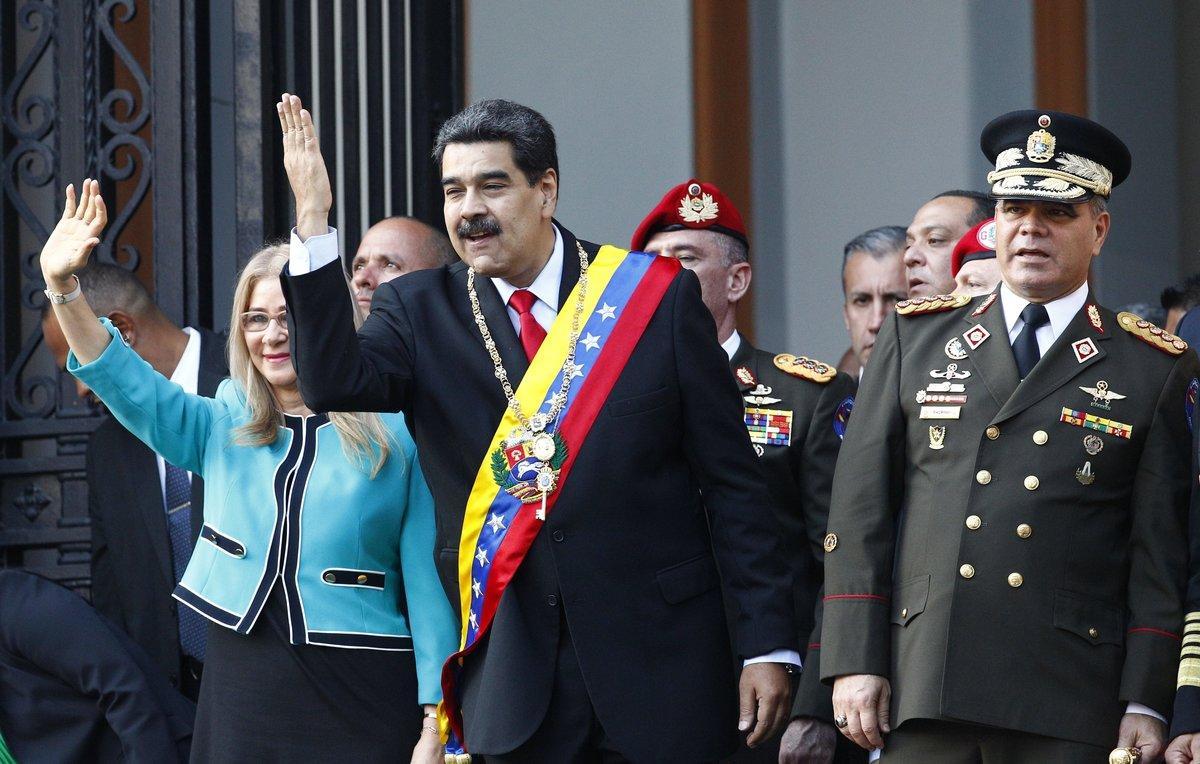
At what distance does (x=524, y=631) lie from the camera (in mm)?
3227

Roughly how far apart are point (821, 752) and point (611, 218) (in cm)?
308

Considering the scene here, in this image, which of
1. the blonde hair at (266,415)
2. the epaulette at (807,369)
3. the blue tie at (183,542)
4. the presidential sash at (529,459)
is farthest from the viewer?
the blue tie at (183,542)

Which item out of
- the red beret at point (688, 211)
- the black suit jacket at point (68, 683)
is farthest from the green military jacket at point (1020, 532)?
the black suit jacket at point (68, 683)

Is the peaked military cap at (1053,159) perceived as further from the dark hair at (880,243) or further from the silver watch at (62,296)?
the silver watch at (62,296)

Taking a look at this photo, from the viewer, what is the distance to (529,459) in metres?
3.27

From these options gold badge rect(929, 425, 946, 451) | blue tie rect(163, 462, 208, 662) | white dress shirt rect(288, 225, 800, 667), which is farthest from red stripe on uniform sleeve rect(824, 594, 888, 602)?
blue tie rect(163, 462, 208, 662)

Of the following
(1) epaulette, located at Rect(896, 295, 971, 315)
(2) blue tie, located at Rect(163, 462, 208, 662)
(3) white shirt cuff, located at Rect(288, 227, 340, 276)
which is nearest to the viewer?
(3) white shirt cuff, located at Rect(288, 227, 340, 276)

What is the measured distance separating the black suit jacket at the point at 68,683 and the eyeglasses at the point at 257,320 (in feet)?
2.62

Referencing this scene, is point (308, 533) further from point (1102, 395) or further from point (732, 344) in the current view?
point (1102, 395)

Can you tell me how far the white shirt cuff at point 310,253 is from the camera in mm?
3016

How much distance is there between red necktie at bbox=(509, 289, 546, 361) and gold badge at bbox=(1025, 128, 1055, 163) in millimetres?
955

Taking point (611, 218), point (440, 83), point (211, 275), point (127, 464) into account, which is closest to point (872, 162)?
point (611, 218)

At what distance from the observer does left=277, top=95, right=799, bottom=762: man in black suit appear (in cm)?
319

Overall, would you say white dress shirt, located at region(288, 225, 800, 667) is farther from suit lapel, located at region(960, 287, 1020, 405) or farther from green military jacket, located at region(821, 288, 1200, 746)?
suit lapel, located at region(960, 287, 1020, 405)
